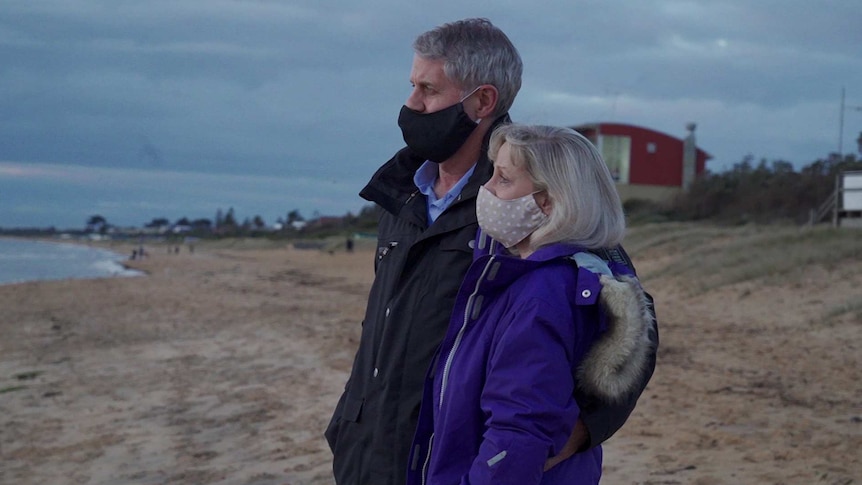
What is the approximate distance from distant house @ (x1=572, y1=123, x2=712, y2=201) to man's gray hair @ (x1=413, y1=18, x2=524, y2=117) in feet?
106

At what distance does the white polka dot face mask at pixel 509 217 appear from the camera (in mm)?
1990

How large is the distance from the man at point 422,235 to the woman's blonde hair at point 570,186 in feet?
Answer: 0.97

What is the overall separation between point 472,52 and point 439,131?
0.23 m

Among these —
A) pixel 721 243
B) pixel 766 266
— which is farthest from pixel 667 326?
pixel 721 243

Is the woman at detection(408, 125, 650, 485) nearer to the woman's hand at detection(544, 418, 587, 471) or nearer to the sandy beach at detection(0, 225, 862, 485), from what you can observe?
the woman's hand at detection(544, 418, 587, 471)

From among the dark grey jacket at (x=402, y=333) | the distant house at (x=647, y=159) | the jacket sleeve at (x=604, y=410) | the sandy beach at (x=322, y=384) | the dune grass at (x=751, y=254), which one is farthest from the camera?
the distant house at (x=647, y=159)

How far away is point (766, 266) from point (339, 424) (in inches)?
519

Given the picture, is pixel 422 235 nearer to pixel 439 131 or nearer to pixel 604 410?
pixel 439 131

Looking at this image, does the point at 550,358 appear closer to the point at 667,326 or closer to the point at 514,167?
the point at 514,167

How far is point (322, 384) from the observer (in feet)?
29.1

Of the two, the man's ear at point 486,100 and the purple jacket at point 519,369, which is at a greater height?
the man's ear at point 486,100

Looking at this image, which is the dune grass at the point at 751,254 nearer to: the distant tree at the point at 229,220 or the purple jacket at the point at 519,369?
the purple jacket at the point at 519,369

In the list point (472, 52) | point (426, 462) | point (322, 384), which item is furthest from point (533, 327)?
point (322, 384)

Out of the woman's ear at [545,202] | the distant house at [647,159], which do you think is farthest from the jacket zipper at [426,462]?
the distant house at [647,159]
